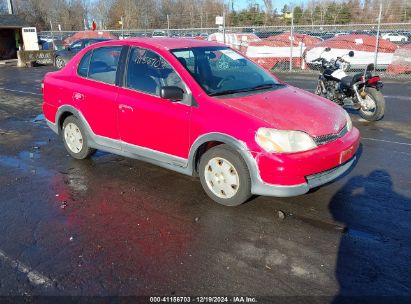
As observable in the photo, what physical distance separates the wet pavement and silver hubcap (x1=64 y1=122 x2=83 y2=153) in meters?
0.27

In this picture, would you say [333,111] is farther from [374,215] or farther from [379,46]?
[379,46]

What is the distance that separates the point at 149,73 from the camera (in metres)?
4.91

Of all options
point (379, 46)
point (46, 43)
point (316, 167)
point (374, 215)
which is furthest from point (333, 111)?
point (46, 43)

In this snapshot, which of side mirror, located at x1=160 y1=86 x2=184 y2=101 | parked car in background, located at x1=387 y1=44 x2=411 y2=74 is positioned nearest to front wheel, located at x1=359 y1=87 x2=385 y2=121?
side mirror, located at x1=160 y1=86 x2=184 y2=101

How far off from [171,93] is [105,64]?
1.54 m

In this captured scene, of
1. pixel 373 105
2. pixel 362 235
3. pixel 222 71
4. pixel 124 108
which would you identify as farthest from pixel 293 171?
pixel 373 105

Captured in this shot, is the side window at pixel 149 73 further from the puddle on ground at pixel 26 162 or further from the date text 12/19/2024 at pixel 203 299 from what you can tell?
the date text 12/19/2024 at pixel 203 299

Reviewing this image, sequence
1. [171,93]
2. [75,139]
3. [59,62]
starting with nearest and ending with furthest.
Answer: [171,93], [75,139], [59,62]

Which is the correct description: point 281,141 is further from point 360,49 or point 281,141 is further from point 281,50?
point 281,50

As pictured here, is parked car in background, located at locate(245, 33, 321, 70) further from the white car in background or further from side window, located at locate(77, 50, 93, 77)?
side window, located at locate(77, 50, 93, 77)

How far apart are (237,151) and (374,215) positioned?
1.53 meters

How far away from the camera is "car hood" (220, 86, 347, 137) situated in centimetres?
407

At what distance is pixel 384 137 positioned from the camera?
7.12 meters

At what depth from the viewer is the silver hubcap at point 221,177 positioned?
4227mm
